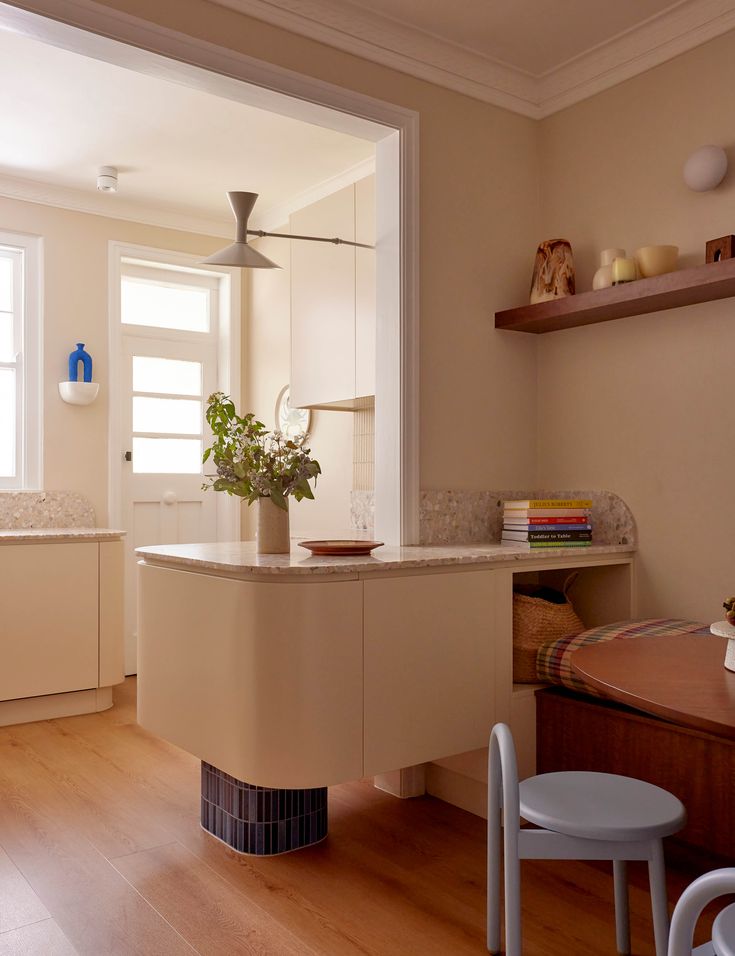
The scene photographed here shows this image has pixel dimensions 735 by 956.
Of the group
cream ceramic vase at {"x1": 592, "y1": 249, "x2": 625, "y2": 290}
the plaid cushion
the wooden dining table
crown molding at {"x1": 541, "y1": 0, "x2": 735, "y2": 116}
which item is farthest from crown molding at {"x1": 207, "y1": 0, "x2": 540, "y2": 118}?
the wooden dining table

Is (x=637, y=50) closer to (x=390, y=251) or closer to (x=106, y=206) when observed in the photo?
(x=390, y=251)

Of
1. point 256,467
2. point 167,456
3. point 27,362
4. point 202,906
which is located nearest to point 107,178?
point 27,362

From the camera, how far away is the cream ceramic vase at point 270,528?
260 cm

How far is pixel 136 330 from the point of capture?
4.86 metres

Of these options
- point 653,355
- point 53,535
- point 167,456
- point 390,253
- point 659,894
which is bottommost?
point 659,894

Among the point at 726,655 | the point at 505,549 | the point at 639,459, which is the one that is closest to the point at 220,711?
the point at 505,549

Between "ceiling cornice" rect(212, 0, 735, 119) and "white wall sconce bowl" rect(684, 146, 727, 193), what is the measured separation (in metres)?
0.39

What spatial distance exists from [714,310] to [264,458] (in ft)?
4.86

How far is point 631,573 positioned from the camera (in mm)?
2996

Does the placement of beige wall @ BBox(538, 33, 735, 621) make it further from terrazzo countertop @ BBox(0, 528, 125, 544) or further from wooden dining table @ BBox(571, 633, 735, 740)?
terrazzo countertop @ BBox(0, 528, 125, 544)

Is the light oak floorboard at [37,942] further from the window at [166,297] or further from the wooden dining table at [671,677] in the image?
the window at [166,297]

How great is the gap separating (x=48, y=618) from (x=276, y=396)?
1702 millimetres

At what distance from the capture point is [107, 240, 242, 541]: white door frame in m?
4.68

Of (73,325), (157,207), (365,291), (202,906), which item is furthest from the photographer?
(157,207)
